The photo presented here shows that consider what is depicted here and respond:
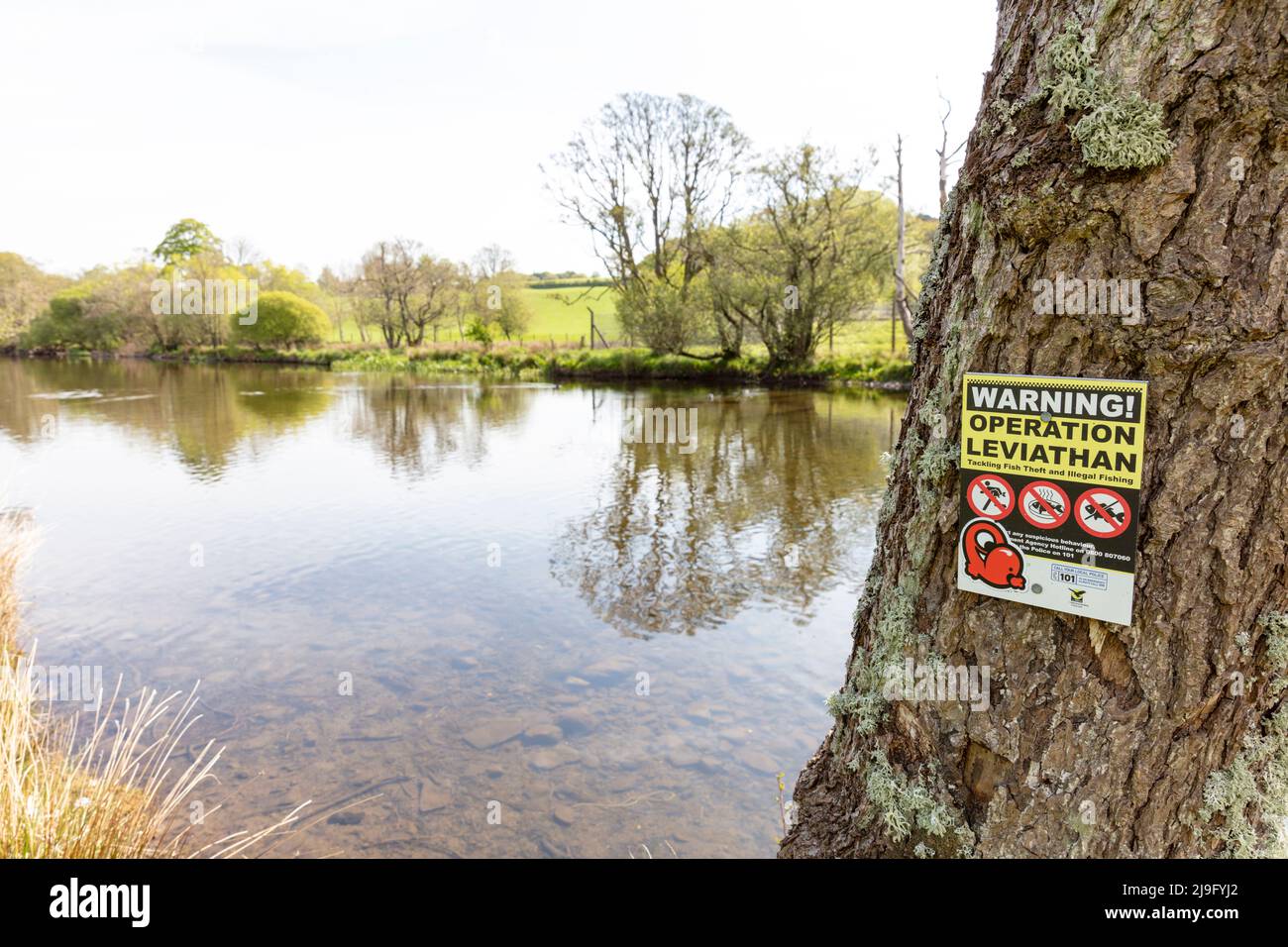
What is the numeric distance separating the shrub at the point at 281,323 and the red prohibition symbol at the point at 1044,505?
171 ft

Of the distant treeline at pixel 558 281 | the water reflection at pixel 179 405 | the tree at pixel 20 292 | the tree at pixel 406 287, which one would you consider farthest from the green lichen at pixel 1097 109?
the distant treeline at pixel 558 281

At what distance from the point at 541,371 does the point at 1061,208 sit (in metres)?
35.7

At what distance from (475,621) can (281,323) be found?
47269 mm

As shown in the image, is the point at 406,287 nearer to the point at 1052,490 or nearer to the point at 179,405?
the point at 179,405

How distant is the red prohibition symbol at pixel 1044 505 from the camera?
67.3 inches

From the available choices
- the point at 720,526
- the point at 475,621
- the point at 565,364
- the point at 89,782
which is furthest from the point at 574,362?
the point at 89,782

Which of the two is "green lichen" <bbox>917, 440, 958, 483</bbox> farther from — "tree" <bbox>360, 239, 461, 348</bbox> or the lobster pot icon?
"tree" <bbox>360, 239, 461, 348</bbox>

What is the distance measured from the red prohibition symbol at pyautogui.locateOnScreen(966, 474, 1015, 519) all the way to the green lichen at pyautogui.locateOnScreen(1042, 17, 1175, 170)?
708 mm

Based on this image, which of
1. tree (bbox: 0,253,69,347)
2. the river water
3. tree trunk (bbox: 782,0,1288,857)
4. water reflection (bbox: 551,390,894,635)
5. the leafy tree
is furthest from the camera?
the leafy tree

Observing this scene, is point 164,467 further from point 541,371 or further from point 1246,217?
point 541,371

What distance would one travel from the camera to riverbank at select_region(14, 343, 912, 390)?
2642 centimetres

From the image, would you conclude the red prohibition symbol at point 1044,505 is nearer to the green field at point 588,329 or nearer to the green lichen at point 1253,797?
the green lichen at point 1253,797

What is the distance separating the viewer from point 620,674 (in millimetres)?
5738

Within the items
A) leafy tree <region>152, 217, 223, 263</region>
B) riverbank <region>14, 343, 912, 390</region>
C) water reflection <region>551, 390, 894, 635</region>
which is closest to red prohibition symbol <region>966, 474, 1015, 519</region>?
water reflection <region>551, 390, 894, 635</region>
